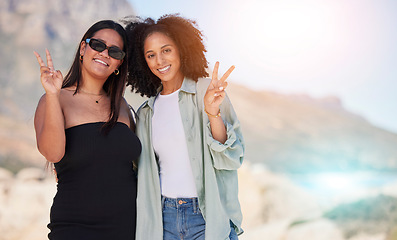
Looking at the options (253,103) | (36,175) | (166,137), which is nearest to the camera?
(166,137)

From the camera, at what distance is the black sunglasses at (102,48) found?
2281 millimetres

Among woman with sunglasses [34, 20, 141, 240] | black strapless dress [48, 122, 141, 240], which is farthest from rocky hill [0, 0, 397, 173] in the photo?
black strapless dress [48, 122, 141, 240]

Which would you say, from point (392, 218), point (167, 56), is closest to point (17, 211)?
point (167, 56)

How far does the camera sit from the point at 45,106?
198 cm

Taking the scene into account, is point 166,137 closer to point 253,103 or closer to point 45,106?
point 45,106

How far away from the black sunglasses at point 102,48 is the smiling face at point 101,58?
0.08 feet

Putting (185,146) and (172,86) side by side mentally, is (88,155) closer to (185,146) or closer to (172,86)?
(185,146)

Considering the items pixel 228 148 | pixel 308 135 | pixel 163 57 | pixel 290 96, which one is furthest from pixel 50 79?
pixel 308 135

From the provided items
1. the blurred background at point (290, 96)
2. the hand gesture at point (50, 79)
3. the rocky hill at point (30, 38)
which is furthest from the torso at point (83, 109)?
the rocky hill at point (30, 38)

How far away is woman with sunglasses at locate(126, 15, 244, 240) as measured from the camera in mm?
1979

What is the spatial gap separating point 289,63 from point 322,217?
98.9 inches

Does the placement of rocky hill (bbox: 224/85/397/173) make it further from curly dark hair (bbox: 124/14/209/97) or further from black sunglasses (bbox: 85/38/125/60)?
black sunglasses (bbox: 85/38/125/60)

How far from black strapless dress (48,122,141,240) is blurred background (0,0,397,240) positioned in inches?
160

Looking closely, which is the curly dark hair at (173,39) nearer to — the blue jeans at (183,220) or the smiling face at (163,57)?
the smiling face at (163,57)
